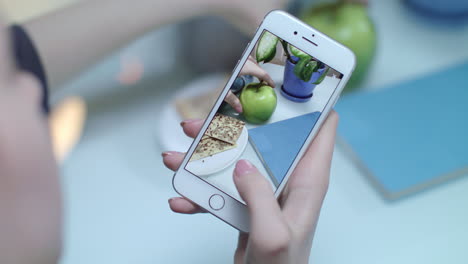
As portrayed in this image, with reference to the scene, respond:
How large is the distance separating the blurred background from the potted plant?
0.11m

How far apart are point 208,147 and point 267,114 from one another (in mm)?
47

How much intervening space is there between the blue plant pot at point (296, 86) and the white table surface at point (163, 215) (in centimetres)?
12

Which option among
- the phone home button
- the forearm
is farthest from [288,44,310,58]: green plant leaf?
the forearm

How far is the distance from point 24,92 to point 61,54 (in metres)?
0.27

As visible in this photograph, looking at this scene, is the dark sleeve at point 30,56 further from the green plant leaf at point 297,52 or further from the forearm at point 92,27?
the green plant leaf at point 297,52

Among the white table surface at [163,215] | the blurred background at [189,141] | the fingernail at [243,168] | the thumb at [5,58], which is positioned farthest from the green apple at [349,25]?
the thumb at [5,58]

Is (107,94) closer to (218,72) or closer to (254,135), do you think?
(218,72)

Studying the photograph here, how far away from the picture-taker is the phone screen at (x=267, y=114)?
0.94 ft

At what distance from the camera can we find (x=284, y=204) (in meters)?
0.30

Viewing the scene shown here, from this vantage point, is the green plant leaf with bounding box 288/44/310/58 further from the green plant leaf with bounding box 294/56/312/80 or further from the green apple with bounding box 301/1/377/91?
the green apple with bounding box 301/1/377/91

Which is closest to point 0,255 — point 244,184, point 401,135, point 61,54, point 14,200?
point 14,200

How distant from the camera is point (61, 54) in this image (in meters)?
0.44

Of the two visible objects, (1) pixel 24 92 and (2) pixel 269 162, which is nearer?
(1) pixel 24 92

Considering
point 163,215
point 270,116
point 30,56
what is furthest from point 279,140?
point 30,56
